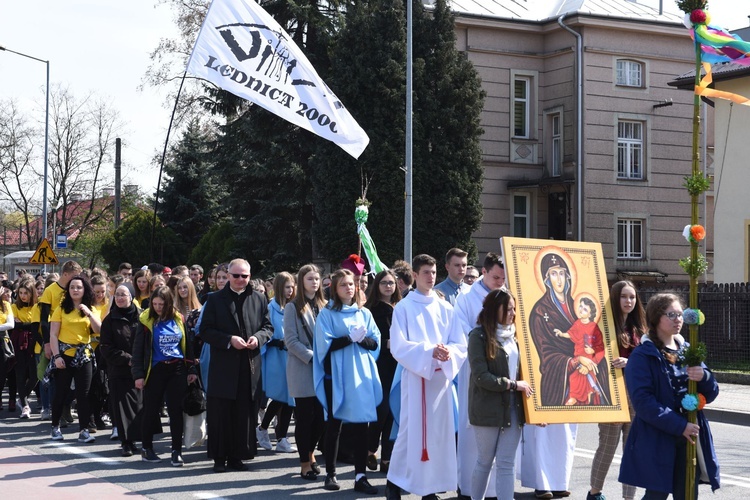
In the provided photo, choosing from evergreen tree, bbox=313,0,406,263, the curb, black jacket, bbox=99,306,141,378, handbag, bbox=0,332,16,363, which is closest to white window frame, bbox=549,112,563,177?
evergreen tree, bbox=313,0,406,263

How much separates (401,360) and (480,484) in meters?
1.20

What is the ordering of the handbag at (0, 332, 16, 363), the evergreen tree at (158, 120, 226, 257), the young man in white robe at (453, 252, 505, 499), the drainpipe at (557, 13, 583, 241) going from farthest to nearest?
the evergreen tree at (158, 120, 226, 257)
the drainpipe at (557, 13, 583, 241)
the handbag at (0, 332, 16, 363)
the young man in white robe at (453, 252, 505, 499)

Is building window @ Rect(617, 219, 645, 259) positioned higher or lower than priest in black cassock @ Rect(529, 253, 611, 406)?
higher

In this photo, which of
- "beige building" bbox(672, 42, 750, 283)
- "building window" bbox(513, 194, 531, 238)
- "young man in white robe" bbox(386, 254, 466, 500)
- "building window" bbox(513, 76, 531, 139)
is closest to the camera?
"young man in white robe" bbox(386, 254, 466, 500)

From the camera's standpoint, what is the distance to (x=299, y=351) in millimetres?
10125

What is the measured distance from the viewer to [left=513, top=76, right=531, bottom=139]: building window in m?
35.6

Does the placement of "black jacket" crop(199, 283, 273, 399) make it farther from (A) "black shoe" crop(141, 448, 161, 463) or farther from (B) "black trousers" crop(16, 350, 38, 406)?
(B) "black trousers" crop(16, 350, 38, 406)

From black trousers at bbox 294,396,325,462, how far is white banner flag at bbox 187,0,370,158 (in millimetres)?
5519

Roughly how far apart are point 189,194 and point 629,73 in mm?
22119

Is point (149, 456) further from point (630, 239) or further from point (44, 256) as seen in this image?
point (630, 239)

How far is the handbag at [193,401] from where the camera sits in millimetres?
11117

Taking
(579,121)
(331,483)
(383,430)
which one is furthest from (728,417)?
(579,121)

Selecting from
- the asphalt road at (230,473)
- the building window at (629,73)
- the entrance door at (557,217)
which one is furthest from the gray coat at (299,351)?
the building window at (629,73)

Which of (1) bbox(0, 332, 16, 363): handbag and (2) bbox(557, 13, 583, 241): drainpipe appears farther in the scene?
(2) bbox(557, 13, 583, 241): drainpipe
